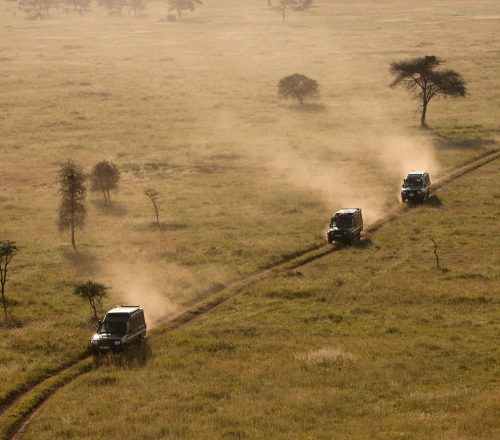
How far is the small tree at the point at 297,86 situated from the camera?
391ft

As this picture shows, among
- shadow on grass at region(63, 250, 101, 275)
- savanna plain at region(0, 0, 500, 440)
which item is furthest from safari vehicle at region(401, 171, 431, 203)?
shadow on grass at region(63, 250, 101, 275)

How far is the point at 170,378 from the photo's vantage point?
36969mm

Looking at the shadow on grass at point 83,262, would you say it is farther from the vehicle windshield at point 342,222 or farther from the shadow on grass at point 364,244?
the shadow on grass at point 364,244

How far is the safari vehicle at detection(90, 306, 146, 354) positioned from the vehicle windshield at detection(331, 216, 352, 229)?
65.5ft

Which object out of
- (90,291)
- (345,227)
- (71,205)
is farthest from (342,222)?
(90,291)

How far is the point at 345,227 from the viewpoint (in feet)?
189

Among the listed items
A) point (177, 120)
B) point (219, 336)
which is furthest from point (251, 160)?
point (219, 336)

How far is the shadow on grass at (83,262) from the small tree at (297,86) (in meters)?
65.2

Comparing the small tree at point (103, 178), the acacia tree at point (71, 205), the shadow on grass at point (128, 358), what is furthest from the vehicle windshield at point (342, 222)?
the small tree at point (103, 178)

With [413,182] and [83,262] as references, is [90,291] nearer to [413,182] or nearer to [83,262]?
[83,262]

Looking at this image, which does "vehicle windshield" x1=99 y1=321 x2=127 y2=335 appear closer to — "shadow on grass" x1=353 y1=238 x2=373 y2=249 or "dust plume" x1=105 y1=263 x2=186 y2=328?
"dust plume" x1=105 y1=263 x2=186 y2=328

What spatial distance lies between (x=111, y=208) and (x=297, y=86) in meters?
53.3

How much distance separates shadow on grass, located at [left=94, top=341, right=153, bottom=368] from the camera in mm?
38719

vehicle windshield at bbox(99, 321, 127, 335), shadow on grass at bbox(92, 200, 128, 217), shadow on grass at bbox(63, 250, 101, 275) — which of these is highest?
vehicle windshield at bbox(99, 321, 127, 335)
